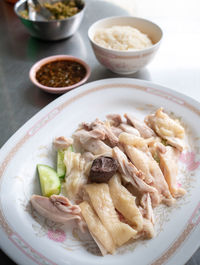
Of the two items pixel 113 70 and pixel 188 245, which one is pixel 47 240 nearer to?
pixel 188 245

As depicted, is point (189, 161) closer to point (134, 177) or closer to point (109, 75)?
point (134, 177)

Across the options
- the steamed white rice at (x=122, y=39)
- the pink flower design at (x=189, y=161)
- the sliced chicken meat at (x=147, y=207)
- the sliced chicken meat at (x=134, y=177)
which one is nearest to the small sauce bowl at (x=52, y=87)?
the steamed white rice at (x=122, y=39)

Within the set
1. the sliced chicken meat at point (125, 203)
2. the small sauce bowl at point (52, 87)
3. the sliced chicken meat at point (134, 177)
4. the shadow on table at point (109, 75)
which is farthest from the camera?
the shadow on table at point (109, 75)

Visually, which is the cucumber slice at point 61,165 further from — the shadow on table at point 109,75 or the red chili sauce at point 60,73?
the shadow on table at point 109,75

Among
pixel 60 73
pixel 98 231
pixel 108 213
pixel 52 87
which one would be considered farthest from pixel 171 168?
pixel 60 73

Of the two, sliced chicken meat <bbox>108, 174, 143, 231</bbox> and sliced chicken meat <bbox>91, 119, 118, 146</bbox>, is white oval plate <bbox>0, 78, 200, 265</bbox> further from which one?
sliced chicken meat <bbox>91, 119, 118, 146</bbox>

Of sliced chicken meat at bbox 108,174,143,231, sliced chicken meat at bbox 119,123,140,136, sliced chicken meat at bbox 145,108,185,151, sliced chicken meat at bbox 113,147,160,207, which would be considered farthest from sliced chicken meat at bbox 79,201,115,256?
sliced chicken meat at bbox 145,108,185,151

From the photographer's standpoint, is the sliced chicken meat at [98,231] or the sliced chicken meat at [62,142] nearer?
the sliced chicken meat at [98,231]
